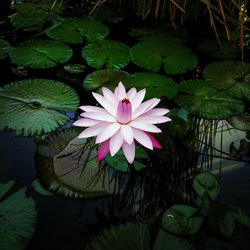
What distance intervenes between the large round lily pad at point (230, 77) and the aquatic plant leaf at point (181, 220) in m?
0.82

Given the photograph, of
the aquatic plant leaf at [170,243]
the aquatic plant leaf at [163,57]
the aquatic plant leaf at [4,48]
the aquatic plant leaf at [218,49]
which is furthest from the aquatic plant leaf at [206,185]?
the aquatic plant leaf at [4,48]

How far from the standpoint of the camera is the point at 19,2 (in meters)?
2.59

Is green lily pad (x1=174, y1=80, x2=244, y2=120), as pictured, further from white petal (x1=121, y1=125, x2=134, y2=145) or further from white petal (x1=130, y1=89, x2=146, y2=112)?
white petal (x1=121, y1=125, x2=134, y2=145)

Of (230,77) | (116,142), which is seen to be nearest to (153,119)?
(116,142)

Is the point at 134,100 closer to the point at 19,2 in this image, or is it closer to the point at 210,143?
the point at 210,143

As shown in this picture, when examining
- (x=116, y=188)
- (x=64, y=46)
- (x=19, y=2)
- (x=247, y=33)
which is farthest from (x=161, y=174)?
(x=19, y=2)

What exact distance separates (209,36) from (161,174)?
129 cm

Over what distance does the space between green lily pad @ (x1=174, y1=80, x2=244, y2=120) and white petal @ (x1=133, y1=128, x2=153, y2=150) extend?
0.60 metres

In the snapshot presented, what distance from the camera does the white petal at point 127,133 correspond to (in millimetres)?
1044

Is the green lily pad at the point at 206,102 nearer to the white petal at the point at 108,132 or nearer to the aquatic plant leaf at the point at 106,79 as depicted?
the aquatic plant leaf at the point at 106,79

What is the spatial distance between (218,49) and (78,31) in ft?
2.93

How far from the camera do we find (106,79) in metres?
1.74

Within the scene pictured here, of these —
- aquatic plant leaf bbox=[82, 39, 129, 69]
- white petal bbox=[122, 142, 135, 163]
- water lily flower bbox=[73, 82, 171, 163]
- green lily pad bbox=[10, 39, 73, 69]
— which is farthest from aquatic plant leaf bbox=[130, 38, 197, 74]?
white petal bbox=[122, 142, 135, 163]

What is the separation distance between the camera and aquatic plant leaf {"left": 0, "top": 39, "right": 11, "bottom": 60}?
1.90 meters
